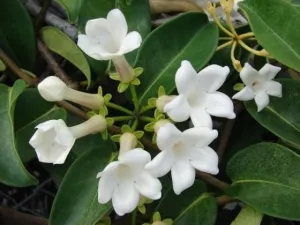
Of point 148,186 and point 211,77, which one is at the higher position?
point 211,77

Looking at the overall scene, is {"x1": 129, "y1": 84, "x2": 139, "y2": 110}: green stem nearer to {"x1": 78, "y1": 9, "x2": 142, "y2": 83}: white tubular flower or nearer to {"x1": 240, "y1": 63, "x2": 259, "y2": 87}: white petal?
{"x1": 78, "y1": 9, "x2": 142, "y2": 83}: white tubular flower

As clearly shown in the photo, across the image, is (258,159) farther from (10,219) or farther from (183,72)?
(10,219)

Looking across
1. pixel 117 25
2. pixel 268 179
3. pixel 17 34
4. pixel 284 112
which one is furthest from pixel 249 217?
pixel 17 34

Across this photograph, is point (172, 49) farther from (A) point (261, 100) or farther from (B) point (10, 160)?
(B) point (10, 160)

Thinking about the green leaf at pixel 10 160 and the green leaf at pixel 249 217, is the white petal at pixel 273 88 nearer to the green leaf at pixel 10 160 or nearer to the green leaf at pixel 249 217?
the green leaf at pixel 249 217

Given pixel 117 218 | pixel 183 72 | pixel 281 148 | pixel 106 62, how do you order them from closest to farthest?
pixel 183 72 < pixel 281 148 < pixel 106 62 < pixel 117 218

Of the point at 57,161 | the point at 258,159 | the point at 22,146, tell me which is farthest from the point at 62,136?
the point at 258,159
